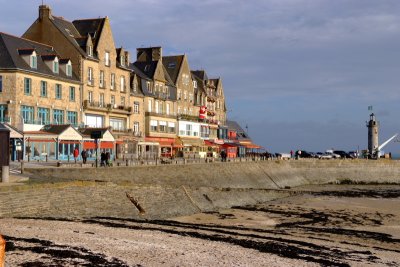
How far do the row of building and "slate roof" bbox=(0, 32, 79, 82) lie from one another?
0.10 meters

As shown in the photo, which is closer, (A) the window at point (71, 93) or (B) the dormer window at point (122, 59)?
(A) the window at point (71, 93)

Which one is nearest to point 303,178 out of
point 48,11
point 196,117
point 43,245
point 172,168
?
point 196,117

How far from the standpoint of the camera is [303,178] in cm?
7688

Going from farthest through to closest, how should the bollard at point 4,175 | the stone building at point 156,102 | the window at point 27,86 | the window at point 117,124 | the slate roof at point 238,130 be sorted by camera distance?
the slate roof at point 238,130 < the stone building at point 156,102 < the window at point 117,124 < the window at point 27,86 < the bollard at point 4,175

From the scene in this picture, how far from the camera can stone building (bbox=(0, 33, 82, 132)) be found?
51.8m

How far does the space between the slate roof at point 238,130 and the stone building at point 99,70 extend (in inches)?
1750

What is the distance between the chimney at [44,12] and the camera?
62.6m

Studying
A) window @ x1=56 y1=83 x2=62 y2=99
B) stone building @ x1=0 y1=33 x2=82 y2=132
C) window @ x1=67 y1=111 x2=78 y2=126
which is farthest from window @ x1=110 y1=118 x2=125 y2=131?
window @ x1=56 y1=83 x2=62 y2=99

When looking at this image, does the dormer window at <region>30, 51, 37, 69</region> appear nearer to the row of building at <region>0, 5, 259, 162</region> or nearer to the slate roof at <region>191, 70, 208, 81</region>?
the row of building at <region>0, 5, 259, 162</region>

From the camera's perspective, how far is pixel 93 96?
65000 millimetres

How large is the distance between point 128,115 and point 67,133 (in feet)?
64.4

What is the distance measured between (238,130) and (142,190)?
290 feet

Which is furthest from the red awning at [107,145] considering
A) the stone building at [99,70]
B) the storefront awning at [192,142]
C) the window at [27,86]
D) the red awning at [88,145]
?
the storefront awning at [192,142]

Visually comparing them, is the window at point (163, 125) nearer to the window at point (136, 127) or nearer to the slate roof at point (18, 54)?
the window at point (136, 127)
